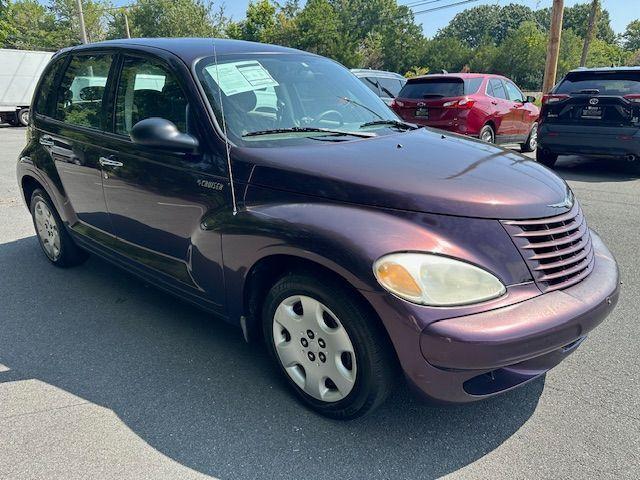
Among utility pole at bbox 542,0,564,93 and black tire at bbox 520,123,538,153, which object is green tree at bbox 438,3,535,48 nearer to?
utility pole at bbox 542,0,564,93

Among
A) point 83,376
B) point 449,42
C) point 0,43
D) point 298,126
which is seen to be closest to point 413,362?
point 298,126

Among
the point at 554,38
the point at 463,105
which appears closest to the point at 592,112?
the point at 463,105

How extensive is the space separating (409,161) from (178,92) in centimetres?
138

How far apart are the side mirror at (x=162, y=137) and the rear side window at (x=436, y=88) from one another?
773 centimetres

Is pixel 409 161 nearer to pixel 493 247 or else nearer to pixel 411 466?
pixel 493 247

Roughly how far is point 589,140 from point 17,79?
65.8 feet

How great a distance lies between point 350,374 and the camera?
2314 mm

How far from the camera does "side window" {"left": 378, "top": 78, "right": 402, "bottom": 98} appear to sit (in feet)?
39.2

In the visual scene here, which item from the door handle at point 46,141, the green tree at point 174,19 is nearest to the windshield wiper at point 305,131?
the door handle at point 46,141

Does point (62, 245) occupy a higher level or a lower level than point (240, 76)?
lower

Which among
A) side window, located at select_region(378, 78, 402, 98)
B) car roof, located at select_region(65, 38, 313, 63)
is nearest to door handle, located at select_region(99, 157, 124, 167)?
car roof, located at select_region(65, 38, 313, 63)

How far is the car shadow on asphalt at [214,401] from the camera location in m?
2.26

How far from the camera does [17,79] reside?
19594 mm

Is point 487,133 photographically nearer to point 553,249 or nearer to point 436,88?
point 436,88
